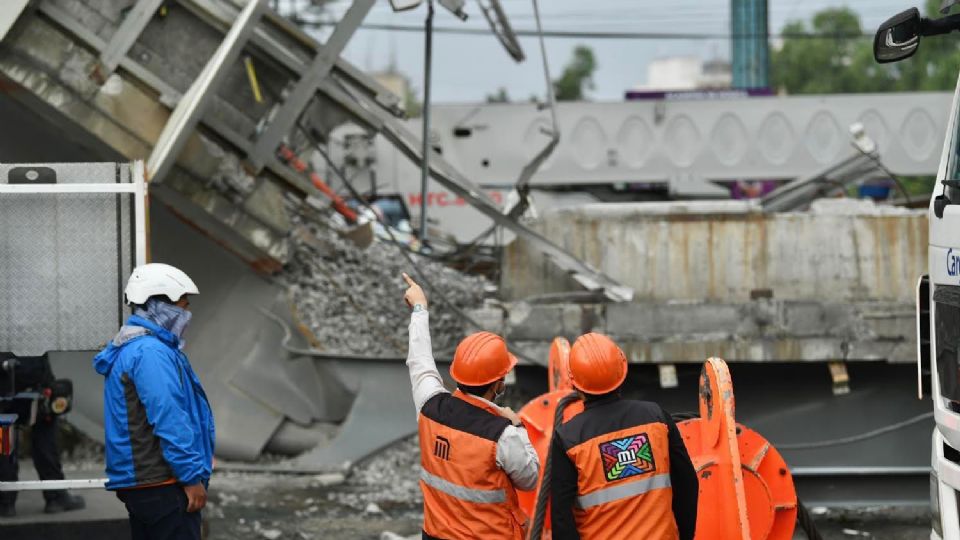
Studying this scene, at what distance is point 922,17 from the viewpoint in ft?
18.5

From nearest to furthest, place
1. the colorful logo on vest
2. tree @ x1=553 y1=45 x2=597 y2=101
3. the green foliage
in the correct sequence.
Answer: the colorful logo on vest
the green foliage
tree @ x1=553 y1=45 x2=597 y2=101

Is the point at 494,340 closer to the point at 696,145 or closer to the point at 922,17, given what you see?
the point at 922,17

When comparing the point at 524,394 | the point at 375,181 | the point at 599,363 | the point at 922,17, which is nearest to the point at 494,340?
the point at 599,363

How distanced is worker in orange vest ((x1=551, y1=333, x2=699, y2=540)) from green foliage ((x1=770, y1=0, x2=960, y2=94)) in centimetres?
5453

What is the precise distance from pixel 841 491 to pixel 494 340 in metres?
5.09

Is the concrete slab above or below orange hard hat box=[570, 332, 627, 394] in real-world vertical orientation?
below

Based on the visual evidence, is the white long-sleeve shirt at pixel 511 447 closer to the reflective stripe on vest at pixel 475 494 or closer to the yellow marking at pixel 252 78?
the reflective stripe on vest at pixel 475 494

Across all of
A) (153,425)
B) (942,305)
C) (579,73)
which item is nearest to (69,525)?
(153,425)

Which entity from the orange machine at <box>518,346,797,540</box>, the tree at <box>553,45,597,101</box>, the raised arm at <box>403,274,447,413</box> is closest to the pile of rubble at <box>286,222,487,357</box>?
the orange machine at <box>518,346,797,540</box>

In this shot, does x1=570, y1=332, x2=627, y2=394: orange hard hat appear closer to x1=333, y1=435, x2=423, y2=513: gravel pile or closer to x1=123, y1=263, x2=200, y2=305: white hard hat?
x1=123, y1=263, x2=200, y2=305: white hard hat

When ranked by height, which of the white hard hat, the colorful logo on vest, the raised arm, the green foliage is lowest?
the colorful logo on vest

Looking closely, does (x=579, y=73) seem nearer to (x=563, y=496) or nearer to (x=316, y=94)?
(x=316, y=94)

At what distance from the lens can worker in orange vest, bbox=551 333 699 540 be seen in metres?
4.43

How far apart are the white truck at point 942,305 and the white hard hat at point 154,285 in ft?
9.79
